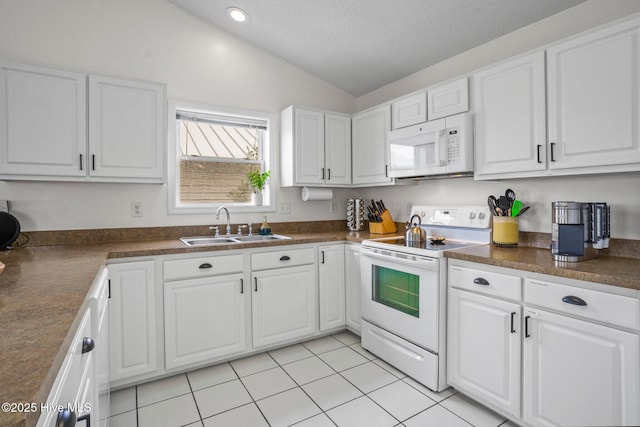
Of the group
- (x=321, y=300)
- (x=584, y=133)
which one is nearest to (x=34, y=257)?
(x=321, y=300)

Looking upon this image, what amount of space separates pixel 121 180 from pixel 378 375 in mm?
2274

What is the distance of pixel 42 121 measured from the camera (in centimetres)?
212

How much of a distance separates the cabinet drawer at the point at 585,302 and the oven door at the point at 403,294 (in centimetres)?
55

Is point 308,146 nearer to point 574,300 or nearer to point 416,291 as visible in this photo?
point 416,291

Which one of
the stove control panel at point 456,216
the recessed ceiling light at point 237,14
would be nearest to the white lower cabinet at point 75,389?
the stove control panel at point 456,216

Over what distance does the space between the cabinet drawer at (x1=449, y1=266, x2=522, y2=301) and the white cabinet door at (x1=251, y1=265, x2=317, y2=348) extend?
119 centimetres

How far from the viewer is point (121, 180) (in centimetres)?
238

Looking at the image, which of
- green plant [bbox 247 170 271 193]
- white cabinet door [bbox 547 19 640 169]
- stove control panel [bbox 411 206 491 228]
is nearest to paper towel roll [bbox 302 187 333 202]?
green plant [bbox 247 170 271 193]

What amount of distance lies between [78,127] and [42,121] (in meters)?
0.19

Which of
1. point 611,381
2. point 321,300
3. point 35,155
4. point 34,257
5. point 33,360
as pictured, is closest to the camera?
point 33,360

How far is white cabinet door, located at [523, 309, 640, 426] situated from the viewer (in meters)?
1.37

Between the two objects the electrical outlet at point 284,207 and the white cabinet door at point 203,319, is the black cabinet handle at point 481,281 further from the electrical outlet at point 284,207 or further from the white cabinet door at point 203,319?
the electrical outlet at point 284,207

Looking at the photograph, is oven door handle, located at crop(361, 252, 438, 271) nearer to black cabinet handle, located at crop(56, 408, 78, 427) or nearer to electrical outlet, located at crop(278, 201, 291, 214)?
electrical outlet, located at crop(278, 201, 291, 214)

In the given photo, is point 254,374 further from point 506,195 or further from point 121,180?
point 506,195
